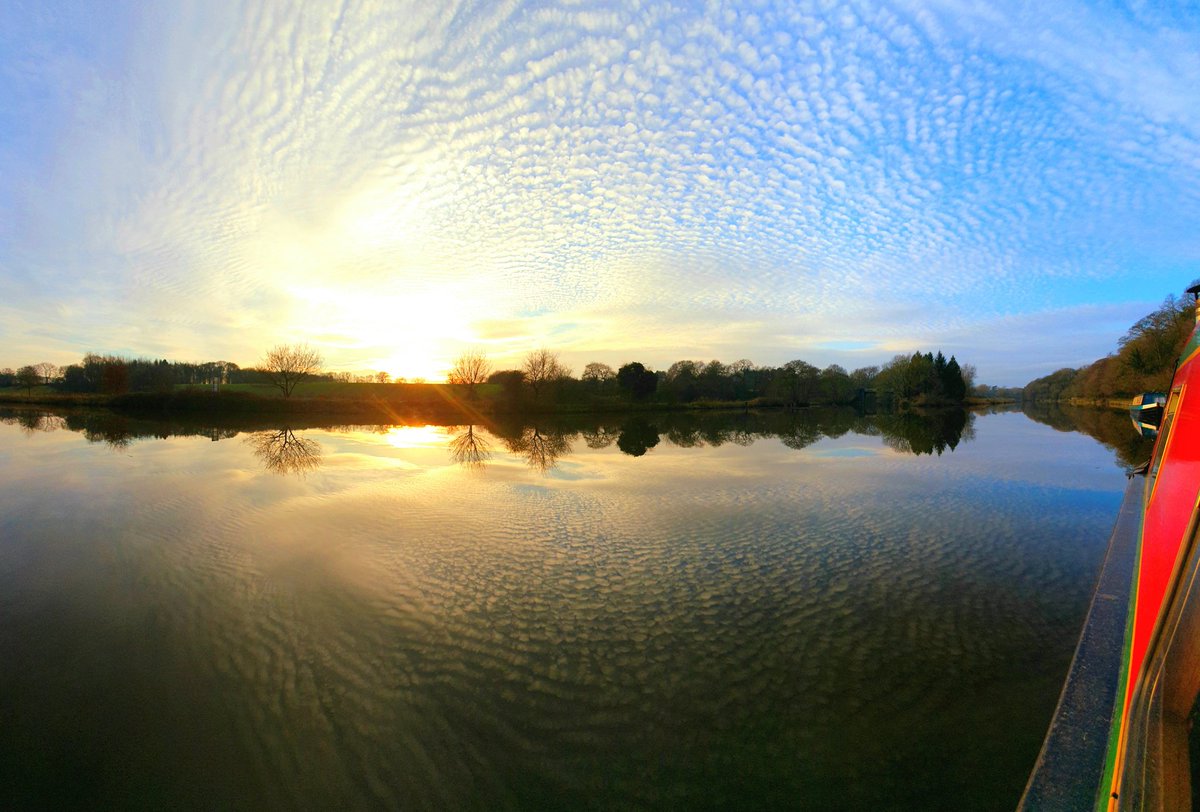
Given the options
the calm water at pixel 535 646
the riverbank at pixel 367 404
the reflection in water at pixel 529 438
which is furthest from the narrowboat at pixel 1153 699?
the riverbank at pixel 367 404

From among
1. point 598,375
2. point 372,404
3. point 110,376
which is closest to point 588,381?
point 598,375

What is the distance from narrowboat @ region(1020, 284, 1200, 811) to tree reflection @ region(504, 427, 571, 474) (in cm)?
1517

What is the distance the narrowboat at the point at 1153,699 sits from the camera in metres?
3.20

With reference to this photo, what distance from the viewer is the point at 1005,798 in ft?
12.1

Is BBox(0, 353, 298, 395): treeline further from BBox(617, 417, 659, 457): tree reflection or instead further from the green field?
BBox(617, 417, 659, 457): tree reflection

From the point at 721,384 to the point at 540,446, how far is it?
59732mm

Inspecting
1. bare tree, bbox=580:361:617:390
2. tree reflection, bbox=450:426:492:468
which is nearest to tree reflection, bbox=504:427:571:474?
tree reflection, bbox=450:426:492:468

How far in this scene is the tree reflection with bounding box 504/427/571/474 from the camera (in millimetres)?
20641

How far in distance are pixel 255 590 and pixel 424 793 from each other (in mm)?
5418

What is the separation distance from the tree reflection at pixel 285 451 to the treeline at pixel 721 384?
29.3 meters

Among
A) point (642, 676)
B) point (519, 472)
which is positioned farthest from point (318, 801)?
point (519, 472)

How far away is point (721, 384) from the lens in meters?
81.5

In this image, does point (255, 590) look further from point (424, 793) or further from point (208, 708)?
point (424, 793)

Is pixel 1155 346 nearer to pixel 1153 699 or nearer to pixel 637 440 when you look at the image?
pixel 637 440
